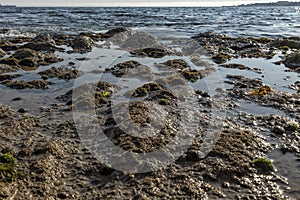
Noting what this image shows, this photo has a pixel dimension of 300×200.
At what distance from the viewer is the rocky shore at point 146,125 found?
8289mm

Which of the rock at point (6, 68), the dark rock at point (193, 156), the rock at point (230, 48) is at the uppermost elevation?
the rock at point (6, 68)

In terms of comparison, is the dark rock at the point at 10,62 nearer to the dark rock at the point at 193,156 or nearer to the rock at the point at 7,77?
the rock at the point at 7,77

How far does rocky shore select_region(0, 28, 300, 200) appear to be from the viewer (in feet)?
27.2

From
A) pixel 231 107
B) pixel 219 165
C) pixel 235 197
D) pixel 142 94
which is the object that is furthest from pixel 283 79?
pixel 235 197

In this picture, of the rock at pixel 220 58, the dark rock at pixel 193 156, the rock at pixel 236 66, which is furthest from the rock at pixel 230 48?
the dark rock at pixel 193 156

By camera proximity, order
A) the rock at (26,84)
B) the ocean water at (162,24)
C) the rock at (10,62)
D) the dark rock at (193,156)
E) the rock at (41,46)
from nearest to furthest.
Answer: the dark rock at (193,156), the rock at (26,84), the rock at (10,62), the rock at (41,46), the ocean water at (162,24)

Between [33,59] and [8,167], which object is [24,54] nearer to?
[33,59]

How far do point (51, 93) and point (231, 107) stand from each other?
30.6ft

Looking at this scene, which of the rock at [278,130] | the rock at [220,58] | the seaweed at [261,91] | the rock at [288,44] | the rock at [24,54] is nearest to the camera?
the rock at [278,130]

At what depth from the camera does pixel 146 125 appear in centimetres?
1166

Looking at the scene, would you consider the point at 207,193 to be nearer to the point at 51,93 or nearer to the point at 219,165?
the point at 219,165

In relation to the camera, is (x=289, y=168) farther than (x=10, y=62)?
No

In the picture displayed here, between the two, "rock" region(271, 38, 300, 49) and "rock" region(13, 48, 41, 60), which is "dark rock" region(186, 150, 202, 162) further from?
"rock" region(271, 38, 300, 49)

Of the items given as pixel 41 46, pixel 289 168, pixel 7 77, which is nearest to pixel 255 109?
pixel 289 168
